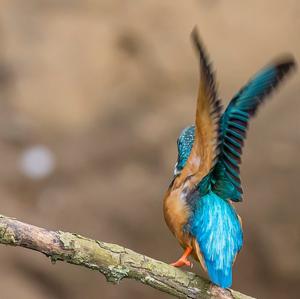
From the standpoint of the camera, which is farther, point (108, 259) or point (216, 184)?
point (216, 184)

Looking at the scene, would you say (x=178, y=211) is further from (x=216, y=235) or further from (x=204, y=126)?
(x=204, y=126)

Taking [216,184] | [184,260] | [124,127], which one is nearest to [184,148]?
[216,184]

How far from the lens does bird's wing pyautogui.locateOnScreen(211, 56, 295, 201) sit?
1.64 meters

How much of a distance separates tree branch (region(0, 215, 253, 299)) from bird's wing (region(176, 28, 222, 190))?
0.70ft

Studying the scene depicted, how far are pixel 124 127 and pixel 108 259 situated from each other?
102 inches

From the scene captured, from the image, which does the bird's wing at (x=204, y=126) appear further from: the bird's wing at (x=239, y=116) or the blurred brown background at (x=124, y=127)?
the blurred brown background at (x=124, y=127)

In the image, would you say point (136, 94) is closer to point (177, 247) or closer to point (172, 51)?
point (172, 51)

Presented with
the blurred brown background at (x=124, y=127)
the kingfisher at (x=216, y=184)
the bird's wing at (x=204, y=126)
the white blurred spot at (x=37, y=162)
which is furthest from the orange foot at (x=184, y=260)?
the white blurred spot at (x=37, y=162)

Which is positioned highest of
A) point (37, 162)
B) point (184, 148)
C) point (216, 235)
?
point (37, 162)

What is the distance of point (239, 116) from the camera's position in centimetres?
165

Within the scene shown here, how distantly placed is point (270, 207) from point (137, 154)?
74cm

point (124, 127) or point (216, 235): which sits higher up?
point (124, 127)

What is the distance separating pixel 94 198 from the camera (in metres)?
3.90

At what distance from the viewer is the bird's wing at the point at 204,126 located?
147 cm
